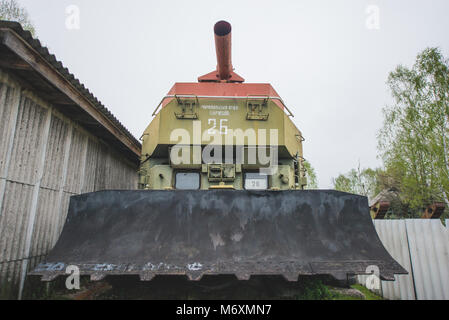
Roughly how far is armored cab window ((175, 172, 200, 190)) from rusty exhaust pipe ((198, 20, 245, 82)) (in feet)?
7.77

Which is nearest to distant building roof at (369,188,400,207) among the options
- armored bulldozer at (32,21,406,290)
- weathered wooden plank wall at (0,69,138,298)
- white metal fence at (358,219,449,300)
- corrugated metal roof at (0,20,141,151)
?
white metal fence at (358,219,449,300)

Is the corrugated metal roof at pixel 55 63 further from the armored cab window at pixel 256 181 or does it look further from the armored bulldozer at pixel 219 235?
the armored cab window at pixel 256 181

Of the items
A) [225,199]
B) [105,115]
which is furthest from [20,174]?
[225,199]

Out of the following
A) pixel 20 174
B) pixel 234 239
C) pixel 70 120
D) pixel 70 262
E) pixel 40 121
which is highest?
pixel 70 120

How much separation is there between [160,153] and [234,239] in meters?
2.58

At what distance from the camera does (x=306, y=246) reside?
3008 millimetres

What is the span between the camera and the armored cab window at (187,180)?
4762mm

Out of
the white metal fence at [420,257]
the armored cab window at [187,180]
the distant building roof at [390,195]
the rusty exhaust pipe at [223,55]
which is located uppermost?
the rusty exhaust pipe at [223,55]

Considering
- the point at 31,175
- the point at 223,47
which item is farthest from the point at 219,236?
the point at 223,47

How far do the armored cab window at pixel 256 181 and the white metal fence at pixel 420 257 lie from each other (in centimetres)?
228

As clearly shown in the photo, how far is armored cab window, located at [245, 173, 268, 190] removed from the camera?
15.7 ft

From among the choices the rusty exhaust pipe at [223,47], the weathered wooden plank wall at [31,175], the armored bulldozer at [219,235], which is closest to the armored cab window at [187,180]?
the armored bulldozer at [219,235]
